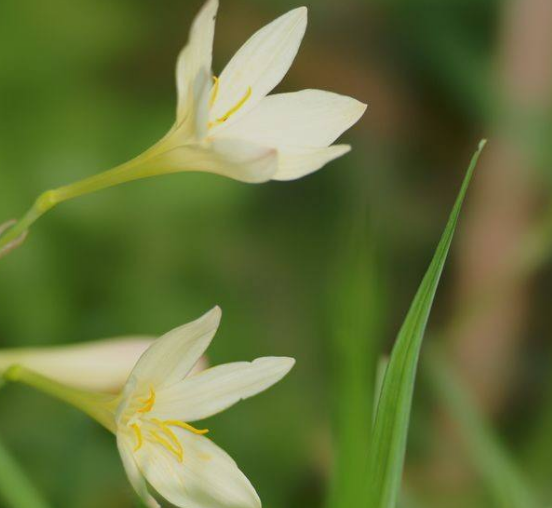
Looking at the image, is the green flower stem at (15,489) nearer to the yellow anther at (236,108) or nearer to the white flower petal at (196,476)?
the white flower petal at (196,476)

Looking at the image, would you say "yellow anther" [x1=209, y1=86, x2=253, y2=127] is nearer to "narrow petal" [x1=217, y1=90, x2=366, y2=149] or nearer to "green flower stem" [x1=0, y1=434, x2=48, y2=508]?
"narrow petal" [x1=217, y1=90, x2=366, y2=149]

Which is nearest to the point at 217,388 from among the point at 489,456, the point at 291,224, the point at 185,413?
the point at 185,413

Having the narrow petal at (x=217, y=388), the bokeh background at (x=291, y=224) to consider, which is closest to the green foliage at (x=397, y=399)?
the narrow petal at (x=217, y=388)

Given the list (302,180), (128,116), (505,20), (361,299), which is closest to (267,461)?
(128,116)

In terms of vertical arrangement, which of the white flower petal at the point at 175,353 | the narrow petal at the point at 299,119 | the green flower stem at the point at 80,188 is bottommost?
the white flower petal at the point at 175,353

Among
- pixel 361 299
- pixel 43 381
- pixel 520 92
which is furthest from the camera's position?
pixel 520 92

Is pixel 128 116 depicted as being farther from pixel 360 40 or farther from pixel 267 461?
pixel 360 40

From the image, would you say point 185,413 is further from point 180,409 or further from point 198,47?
point 198,47
